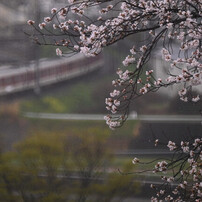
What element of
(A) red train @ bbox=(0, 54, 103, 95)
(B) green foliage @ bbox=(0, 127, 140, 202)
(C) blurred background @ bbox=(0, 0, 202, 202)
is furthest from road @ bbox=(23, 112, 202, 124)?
(A) red train @ bbox=(0, 54, 103, 95)

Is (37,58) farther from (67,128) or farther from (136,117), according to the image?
(136,117)

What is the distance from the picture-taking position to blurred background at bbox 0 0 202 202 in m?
4.46

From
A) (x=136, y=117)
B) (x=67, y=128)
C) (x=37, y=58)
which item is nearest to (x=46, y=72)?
(x=37, y=58)

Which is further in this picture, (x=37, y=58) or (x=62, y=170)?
(x=62, y=170)

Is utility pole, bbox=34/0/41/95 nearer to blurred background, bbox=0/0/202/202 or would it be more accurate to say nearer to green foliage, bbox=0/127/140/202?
blurred background, bbox=0/0/202/202

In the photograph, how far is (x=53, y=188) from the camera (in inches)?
184

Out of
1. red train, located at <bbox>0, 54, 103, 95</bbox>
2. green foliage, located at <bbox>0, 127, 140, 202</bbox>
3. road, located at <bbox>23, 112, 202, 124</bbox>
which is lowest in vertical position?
green foliage, located at <bbox>0, 127, 140, 202</bbox>

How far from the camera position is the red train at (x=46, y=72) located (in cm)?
452

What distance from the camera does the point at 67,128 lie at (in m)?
4.57

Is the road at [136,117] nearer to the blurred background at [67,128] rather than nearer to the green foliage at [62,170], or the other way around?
the blurred background at [67,128]

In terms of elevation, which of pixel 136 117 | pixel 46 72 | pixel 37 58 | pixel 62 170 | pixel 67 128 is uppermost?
pixel 37 58

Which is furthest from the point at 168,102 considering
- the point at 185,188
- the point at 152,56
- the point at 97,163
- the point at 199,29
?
the point at 199,29

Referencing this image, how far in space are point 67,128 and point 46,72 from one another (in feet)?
1.78

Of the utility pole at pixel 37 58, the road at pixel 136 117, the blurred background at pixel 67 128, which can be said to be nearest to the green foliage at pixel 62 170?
the blurred background at pixel 67 128
